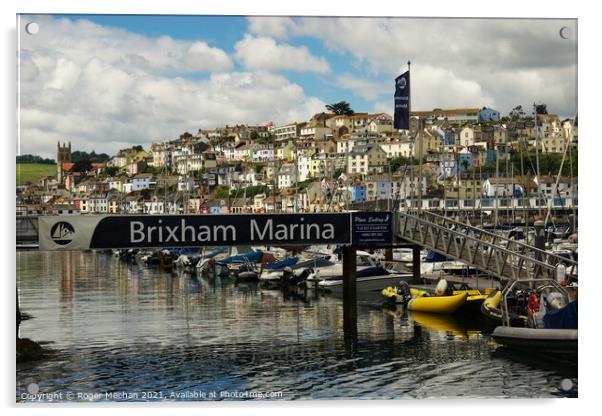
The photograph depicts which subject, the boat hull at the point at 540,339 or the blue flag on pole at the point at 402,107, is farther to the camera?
the blue flag on pole at the point at 402,107

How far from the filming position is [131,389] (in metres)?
26.2

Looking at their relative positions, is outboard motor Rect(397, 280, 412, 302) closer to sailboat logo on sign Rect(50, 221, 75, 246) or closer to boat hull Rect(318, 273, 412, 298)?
boat hull Rect(318, 273, 412, 298)

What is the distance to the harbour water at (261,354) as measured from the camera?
85.2 ft

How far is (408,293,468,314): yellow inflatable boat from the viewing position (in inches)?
1738

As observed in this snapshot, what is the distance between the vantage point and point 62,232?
30.4 m

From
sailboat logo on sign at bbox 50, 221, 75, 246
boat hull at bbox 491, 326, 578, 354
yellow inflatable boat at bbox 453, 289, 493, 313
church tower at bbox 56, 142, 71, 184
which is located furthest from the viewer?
yellow inflatable boat at bbox 453, 289, 493, 313

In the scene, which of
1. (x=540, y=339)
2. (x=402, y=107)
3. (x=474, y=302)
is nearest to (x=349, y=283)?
(x=474, y=302)

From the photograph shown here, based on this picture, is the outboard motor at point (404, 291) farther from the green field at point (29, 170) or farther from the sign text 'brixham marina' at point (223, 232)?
the green field at point (29, 170)

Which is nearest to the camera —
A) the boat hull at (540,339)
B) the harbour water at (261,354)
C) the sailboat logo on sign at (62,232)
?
the harbour water at (261,354)

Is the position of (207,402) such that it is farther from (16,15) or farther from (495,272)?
(495,272)

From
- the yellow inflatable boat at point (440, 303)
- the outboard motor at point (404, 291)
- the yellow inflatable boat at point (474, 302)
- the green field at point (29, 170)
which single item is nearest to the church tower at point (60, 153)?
the green field at point (29, 170)

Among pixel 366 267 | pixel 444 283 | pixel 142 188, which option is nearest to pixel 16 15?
pixel 444 283

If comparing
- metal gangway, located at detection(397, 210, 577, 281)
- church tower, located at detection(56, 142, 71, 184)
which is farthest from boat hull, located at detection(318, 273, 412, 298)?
metal gangway, located at detection(397, 210, 577, 281)

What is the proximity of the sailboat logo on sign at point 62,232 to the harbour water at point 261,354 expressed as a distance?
3.69 m
